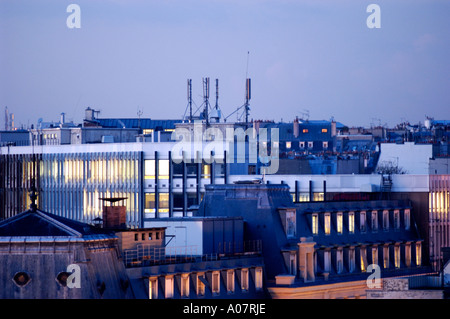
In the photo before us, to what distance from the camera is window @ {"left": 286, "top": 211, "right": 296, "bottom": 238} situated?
80.1 metres

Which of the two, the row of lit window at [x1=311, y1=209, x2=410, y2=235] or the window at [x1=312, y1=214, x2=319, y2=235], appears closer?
the window at [x1=312, y1=214, x2=319, y2=235]

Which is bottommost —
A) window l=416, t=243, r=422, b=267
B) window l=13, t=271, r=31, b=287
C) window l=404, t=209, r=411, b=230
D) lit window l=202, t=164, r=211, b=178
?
window l=416, t=243, r=422, b=267

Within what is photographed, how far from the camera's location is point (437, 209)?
97000 millimetres

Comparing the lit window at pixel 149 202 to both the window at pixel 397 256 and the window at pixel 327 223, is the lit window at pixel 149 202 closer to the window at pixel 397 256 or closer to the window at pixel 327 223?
the window at pixel 397 256

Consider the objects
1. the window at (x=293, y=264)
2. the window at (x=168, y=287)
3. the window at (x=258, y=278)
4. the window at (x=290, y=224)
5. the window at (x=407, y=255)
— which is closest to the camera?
the window at (x=168, y=287)

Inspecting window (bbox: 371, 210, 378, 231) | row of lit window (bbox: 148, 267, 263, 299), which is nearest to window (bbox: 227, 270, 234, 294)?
row of lit window (bbox: 148, 267, 263, 299)

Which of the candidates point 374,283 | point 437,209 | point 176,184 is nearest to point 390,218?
point 437,209

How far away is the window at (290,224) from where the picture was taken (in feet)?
263

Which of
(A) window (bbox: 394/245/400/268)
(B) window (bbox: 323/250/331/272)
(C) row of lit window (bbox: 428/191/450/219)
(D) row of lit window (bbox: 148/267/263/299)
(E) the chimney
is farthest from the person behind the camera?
(C) row of lit window (bbox: 428/191/450/219)

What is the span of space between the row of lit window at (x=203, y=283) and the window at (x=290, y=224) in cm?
603

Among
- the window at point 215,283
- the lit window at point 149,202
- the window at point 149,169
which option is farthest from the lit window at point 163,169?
the window at point 215,283

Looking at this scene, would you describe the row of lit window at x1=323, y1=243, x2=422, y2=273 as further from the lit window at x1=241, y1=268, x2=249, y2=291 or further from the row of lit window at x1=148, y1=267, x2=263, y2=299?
the lit window at x1=241, y1=268, x2=249, y2=291

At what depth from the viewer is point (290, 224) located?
80.6 m
